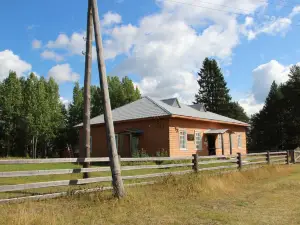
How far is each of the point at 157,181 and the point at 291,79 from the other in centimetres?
5046

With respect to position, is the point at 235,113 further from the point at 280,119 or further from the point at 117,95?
the point at 117,95

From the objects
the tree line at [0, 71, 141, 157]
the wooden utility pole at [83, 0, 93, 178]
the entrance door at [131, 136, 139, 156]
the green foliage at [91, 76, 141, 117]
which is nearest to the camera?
the wooden utility pole at [83, 0, 93, 178]

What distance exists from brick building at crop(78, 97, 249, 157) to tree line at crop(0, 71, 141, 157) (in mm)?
22805

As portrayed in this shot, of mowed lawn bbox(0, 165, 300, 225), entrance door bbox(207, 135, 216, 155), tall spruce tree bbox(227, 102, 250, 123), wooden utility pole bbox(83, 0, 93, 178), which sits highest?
tall spruce tree bbox(227, 102, 250, 123)

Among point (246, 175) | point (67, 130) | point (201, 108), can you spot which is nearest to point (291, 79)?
point (201, 108)

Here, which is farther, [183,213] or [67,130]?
[67,130]

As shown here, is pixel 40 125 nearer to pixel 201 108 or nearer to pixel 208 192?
pixel 201 108

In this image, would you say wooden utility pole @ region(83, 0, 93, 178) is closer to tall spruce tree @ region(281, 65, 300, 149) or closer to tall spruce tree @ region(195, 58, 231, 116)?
tall spruce tree @ region(281, 65, 300, 149)

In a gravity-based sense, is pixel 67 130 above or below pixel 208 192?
above

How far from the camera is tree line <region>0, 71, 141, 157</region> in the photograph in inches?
1896

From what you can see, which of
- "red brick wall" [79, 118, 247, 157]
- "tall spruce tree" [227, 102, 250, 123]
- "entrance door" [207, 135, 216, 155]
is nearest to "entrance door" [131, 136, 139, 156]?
"red brick wall" [79, 118, 247, 157]

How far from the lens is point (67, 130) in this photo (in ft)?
174

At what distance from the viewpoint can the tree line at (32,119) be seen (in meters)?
48.2

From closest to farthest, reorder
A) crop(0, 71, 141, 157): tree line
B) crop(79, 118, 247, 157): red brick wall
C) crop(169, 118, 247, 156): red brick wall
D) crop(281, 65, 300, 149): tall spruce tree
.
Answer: crop(79, 118, 247, 157): red brick wall, crop(169, 118, 247, 156): red brick wall, crop(0, 71, 141, 157): tree line, crop(281, 65, 300, 149): tall spruce tree
